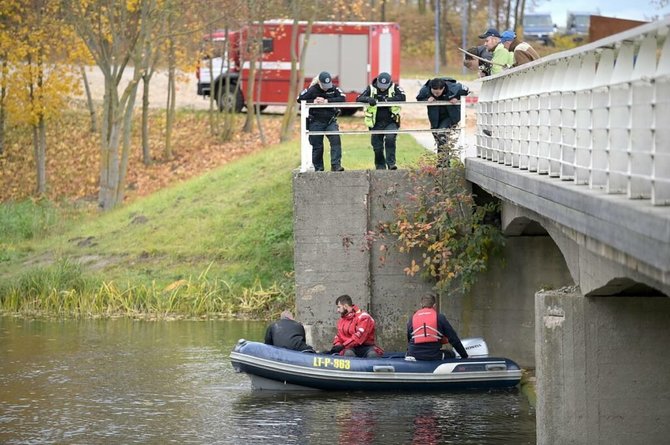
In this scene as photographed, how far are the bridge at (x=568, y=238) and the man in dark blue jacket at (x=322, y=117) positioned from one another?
1.84ft

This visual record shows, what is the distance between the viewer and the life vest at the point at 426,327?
17422 mm

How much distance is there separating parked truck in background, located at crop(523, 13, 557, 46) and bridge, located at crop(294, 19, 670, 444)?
47123 mm

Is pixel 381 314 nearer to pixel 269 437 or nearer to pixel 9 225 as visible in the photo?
pixel 269 437

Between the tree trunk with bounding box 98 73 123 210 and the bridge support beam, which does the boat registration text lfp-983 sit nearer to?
the bridge support beam

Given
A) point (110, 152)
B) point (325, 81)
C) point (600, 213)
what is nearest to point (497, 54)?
point (325, 81)

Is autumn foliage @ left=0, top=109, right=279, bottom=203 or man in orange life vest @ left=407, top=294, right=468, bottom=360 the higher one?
autumn foliage @ left=0, top=109, right=279, bottom=203

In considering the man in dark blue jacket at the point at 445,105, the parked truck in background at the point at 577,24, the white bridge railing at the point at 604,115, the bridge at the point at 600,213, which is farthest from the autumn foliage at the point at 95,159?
the parked truck in background at the point at 577,24

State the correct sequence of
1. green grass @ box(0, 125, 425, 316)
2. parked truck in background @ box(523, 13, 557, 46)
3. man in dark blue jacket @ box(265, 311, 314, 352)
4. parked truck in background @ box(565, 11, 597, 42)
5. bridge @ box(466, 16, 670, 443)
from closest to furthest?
bridge @ box(466, 16, 670, 443) < man in dark blue jacket @ box(265, 311, 314, 352) < green grass @ box(0, 125, 425, 316) < parked truck in background @ box(523, 13, 557, 46) < parked truck in background @ box(565, 11, 597, 42)

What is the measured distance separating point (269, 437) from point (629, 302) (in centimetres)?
462

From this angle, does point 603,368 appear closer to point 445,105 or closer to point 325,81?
point 445,105

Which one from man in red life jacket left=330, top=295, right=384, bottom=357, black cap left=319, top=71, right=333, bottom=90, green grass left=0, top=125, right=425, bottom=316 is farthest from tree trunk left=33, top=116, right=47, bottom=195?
man in red life jacket left=330, top=295, right=384, bottom=357

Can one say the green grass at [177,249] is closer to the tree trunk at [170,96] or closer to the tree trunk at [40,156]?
the tree trunk at [40,156]

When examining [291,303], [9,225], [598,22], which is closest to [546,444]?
[598,22]

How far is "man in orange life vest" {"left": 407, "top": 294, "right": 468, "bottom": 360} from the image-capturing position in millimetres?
17422
